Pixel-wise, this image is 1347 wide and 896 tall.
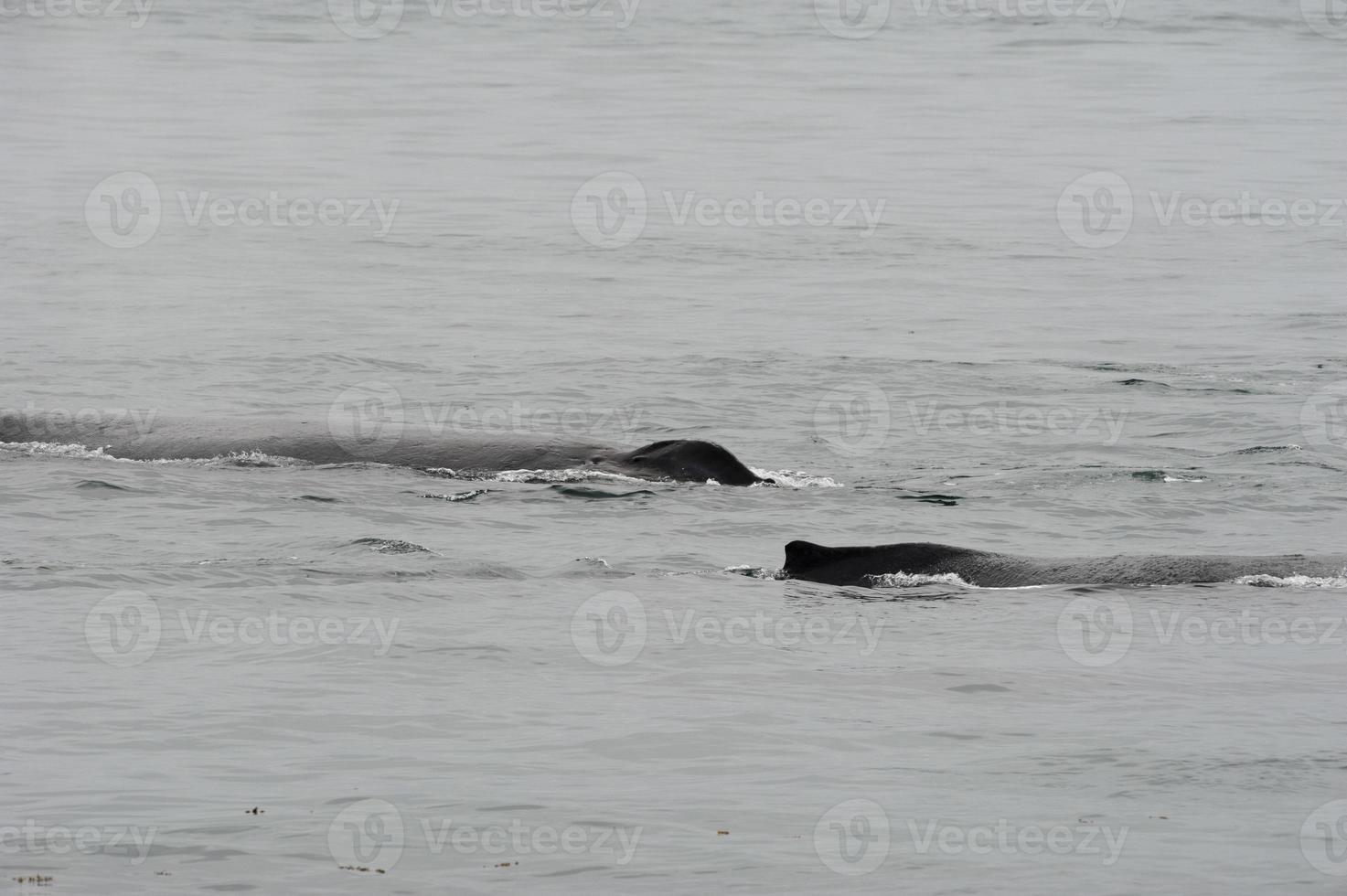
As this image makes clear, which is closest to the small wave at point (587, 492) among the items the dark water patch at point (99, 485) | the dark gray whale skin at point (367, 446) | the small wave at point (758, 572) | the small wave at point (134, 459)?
the dark gray whale skin at point (367, 446)

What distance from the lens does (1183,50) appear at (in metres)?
73.7

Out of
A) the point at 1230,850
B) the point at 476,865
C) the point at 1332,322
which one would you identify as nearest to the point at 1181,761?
the point at 1230,850

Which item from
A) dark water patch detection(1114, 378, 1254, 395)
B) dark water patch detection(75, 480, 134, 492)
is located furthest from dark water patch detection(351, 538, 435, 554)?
dark water patch detection(1114, 378, 1254, 395)

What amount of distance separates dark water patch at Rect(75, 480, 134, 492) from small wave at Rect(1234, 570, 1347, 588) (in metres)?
8.24

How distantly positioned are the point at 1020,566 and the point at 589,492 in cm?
427

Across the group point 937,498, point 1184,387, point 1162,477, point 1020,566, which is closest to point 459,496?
point 937,498

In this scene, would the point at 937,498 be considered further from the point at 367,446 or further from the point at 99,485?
the point at 99,485

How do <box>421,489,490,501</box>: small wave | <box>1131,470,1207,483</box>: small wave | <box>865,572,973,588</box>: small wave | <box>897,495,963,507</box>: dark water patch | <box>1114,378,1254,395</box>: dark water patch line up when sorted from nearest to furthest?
<box>865,572,973,588</box>: small wave → <box>421,489,490,501</box>: small wave → <box>897,495,963,507</box>: dark water patch → <box>1131,470,1207,483</box>: small wave → <box>1114,378,1254,395</box>: dark water patch

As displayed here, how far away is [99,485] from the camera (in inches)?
620

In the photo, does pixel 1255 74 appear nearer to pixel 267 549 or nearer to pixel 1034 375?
pixel 1034 375

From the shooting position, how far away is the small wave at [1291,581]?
12133 millimetres

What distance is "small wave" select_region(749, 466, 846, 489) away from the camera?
16.6 metres

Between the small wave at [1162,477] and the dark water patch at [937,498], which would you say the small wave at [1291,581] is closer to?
the dark water patch at [937,498]

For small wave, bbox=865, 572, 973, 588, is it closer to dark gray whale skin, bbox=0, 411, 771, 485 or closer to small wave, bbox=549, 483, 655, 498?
small wave, bbox=549, 483, 655, 498
